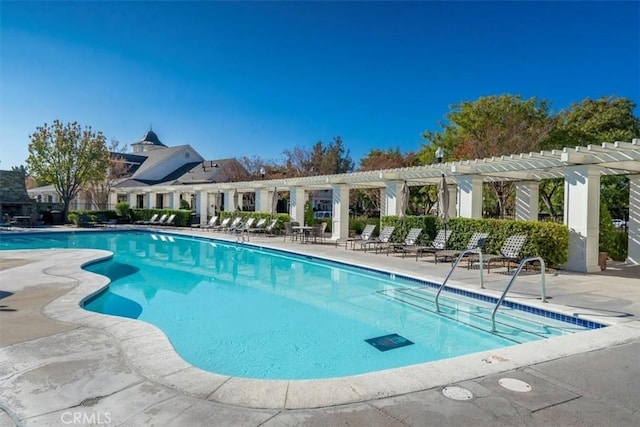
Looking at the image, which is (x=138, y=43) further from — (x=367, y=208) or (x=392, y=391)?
(x=367, y=208)

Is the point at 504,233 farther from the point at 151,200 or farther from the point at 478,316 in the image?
the point at 151,200

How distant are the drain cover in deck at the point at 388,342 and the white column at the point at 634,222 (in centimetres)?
1048

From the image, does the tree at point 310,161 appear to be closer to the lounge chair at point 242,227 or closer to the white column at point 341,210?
the lounge chair at point 242,227

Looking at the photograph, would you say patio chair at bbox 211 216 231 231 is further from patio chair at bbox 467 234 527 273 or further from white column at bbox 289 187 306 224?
patio chair at bbox 467 234 527 273

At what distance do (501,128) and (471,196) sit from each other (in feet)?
32.0

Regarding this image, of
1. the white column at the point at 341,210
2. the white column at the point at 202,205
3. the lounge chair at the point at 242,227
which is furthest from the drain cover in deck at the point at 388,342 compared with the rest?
the white column at the point at 202,205

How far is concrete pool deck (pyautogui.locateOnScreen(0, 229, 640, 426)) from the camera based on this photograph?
3.05 m

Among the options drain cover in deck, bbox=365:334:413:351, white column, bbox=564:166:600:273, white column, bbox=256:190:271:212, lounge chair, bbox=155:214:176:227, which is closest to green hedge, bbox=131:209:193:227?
lounge chair, bbox=155:214:176:227

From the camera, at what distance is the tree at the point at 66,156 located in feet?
85.6

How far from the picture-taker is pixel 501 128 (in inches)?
843

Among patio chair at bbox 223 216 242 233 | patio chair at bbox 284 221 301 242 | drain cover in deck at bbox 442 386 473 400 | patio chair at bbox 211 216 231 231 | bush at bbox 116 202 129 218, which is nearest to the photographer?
drain cover in deck at bbox 442 386 473 400

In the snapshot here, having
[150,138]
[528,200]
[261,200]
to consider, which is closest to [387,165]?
[261,200]

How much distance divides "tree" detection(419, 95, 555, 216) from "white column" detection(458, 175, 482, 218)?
6820mm
